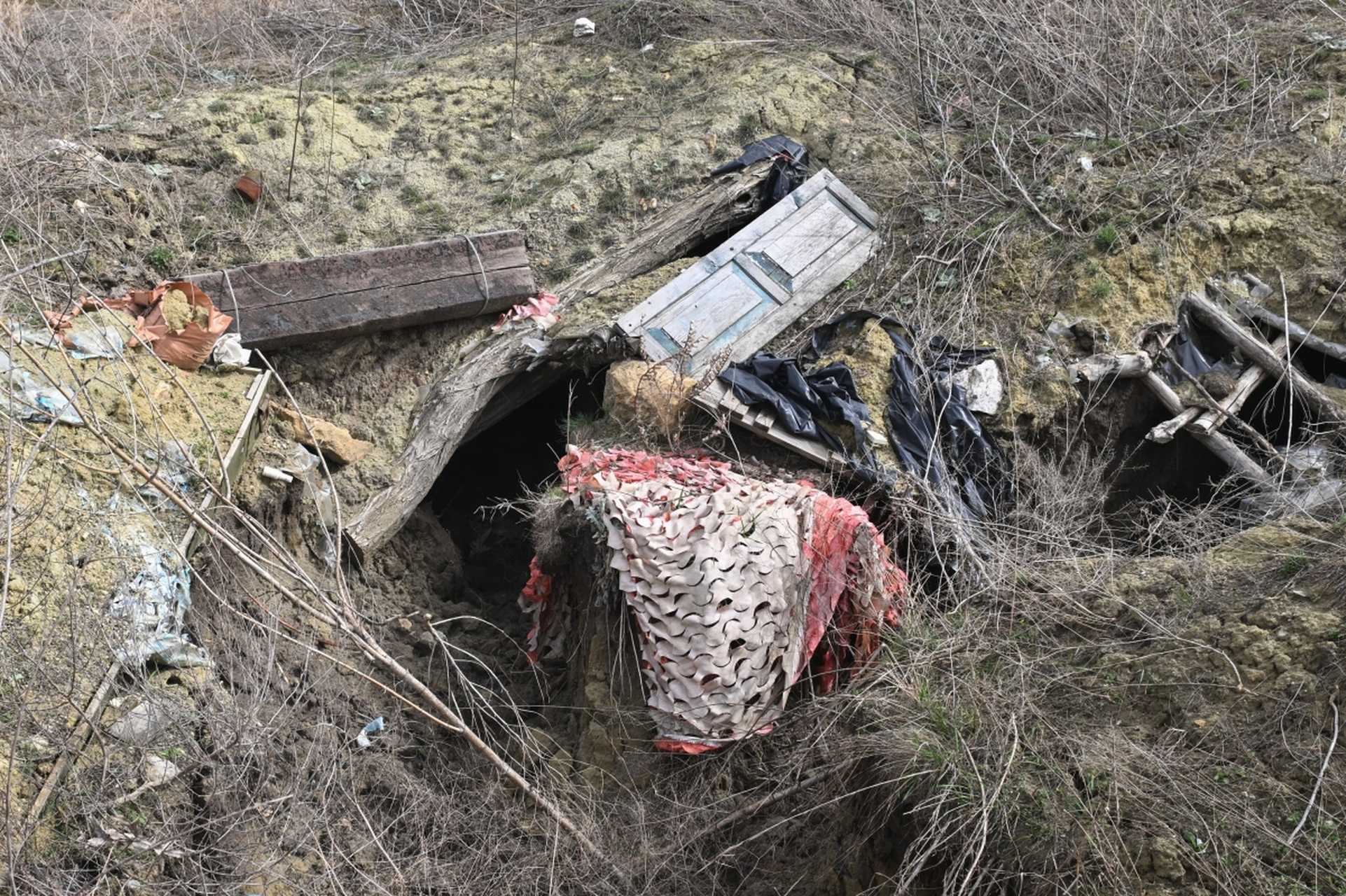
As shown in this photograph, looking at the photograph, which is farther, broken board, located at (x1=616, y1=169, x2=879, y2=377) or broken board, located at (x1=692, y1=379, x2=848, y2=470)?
broken board, located at (x1=616, y1=169, x2=879, y2=377)

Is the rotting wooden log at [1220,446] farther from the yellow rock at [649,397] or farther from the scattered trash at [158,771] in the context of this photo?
the scattered trash at [158,771]

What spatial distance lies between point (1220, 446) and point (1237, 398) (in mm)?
313

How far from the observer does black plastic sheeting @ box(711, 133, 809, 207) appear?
7922 millimetres

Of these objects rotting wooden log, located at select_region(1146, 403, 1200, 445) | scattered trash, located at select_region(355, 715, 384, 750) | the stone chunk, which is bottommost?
scattered trash, located at select_region(355, 715, 384, 750)

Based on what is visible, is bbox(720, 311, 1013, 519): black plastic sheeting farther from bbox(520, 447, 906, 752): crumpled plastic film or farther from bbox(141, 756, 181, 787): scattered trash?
bbox(141, 756, 181, 787): scattered trash

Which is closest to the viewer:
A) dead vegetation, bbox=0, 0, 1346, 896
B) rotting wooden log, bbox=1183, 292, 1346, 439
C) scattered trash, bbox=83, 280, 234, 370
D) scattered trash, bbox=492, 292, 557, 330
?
dead vegetation, bbox=0, 0, 1346, 896

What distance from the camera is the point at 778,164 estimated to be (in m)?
7.93

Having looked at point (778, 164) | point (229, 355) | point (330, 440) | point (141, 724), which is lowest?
point (330, 440)

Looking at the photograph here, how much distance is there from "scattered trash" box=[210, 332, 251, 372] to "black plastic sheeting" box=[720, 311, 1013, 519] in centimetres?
267

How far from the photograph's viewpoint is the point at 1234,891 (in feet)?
12.7

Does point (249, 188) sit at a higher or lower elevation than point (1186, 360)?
higher

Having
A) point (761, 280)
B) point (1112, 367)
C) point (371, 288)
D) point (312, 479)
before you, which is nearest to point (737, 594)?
point (312, 479)

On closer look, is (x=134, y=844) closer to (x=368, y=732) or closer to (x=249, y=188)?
(x=368, y=732)

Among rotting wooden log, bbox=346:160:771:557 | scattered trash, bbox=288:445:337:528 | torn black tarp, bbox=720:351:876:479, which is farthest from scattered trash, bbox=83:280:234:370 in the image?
torn black tarp, bbox=720:351:876:479
